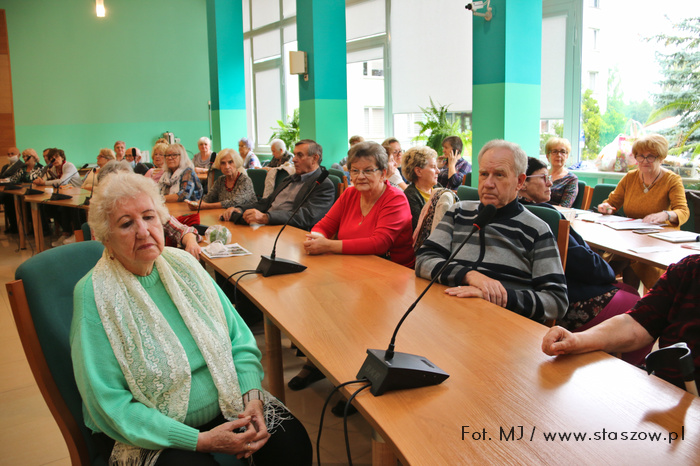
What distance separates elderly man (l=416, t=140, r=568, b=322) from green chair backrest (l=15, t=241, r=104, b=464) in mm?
1249

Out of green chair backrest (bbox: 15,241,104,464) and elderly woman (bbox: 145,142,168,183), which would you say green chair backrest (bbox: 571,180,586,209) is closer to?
green chair backrest (bbox: 15,241,104,464)

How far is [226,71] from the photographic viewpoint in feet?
28.4

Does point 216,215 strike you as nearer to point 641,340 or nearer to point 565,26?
point 641,340

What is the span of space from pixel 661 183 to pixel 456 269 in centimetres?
256

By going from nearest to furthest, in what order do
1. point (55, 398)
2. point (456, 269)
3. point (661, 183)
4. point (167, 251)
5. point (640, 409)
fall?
1. point (640, 409)
2. point (55, 398)
3. point (167, 251)
4. point (456, 269)
5. point (661, 183)

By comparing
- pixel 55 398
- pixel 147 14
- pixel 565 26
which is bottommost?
A: pixel 55 398

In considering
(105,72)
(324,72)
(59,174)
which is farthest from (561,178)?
(105,72)

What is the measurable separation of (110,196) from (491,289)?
130 centimetres

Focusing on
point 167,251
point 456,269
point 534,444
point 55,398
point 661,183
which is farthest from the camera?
point 661,183

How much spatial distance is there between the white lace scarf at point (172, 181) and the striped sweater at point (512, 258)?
3584 millimetres

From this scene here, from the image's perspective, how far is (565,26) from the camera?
5484mm

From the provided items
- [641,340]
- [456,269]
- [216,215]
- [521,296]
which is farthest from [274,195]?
[641,340]

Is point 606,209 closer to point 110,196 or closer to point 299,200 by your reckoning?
point 299,200

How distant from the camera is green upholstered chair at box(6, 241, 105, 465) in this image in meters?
1.30
